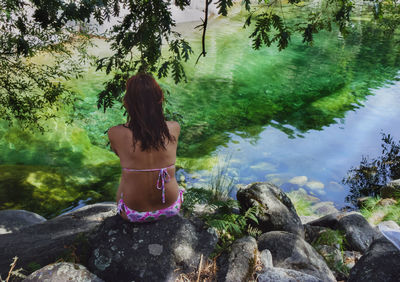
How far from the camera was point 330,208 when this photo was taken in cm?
723

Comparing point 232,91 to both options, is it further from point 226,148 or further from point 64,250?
point 64,250

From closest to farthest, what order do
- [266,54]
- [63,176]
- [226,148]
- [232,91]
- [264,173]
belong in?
[63,176], [264,173], [226,148], [232,91], [266,54]

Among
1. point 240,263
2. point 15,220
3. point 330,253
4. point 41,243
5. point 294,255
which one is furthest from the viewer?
point 15,220

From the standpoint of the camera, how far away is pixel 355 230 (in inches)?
190

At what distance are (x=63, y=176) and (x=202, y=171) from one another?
3028 millimetres

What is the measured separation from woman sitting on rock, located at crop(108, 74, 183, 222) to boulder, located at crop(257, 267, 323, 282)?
1.00 metres

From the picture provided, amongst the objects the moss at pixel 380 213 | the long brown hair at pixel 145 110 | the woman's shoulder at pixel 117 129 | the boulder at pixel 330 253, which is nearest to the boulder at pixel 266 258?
the boulder at pixel 330 253

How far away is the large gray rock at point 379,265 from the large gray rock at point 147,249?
1.20 metres

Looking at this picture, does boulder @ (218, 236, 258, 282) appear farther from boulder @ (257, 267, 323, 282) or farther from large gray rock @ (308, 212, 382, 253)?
large gray rock @ (308, 212, 382, 253)

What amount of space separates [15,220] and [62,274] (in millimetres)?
3035

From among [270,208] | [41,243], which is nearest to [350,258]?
[270,208]

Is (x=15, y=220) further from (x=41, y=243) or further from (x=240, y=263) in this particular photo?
(x=240, y=263)

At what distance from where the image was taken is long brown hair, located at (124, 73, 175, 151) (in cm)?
281

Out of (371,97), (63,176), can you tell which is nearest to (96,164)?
(63,176)
